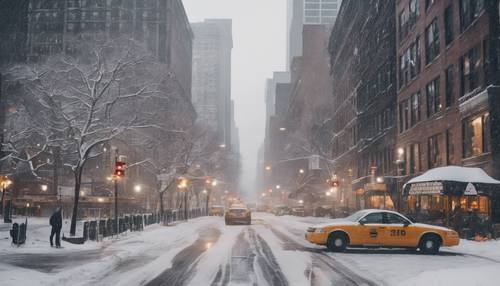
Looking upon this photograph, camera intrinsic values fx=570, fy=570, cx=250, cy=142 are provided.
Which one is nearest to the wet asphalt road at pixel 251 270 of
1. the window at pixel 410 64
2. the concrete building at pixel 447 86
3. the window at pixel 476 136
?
the window at pixel 476 136

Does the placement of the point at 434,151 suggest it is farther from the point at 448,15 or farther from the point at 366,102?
the point at 366,102

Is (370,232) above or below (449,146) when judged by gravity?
below

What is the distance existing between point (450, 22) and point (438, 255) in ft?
65.7

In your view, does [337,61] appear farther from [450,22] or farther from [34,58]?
[34,58]

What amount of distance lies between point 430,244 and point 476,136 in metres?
12.2

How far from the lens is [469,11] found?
31844 millimetres

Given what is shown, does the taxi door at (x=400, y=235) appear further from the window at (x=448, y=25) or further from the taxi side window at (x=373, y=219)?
the window at (x=448, y=25)

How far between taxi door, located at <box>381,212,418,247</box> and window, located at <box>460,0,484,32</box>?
1479 centimetres

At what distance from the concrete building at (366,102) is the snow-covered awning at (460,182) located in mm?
16742

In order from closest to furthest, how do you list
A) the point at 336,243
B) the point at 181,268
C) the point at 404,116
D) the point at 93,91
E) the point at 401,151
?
the point at 181,268 → the point at 336,243 → the point at 93,91 → the point at 401,151 → the point at 404,116

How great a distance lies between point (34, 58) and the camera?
10794 centimetres

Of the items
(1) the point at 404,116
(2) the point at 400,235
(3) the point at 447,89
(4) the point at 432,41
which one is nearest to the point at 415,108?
(1) the point at 404,116

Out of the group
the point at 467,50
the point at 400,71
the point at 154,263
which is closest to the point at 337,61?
the point at 400,71

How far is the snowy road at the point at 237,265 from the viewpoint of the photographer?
13109 millimetres
